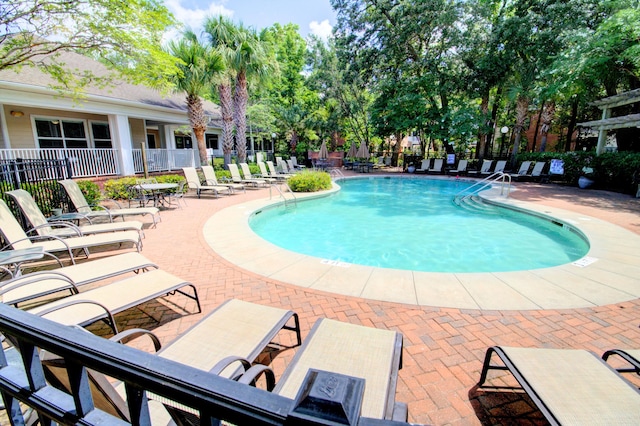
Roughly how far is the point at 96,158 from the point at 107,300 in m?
12.1

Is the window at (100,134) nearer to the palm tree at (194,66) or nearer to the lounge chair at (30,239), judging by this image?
the palm tree at (194,66)

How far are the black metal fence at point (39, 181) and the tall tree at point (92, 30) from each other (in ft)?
7.89

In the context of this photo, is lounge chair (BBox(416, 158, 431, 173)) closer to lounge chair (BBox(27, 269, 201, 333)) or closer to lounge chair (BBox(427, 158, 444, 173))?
lounge chair (BBox(427, 158, 444, 173))

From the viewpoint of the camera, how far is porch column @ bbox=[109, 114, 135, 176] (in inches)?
504

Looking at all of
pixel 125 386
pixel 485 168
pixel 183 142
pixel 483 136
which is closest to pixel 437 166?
pixel 485 168

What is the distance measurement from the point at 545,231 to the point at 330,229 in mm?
5938

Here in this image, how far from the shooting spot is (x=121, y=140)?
42.0 ft

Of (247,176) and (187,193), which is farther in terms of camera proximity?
(247,176)

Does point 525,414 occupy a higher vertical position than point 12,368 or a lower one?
lower

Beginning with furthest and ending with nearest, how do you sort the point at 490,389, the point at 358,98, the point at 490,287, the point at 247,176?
the point at 358,98 → the point at 247,176 → the point at 490,287 → the point at 490,389

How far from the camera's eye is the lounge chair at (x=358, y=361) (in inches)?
76.0

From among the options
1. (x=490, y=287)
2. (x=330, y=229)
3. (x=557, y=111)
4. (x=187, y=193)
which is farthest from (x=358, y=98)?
(x=490, y=287)

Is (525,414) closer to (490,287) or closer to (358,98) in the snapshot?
(490,287)

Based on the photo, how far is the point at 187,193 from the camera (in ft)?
41.9
